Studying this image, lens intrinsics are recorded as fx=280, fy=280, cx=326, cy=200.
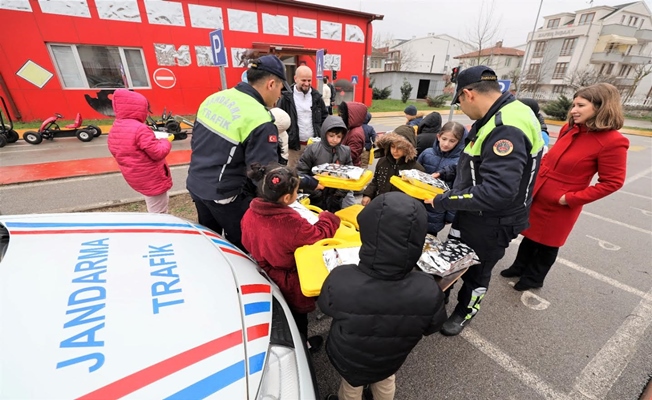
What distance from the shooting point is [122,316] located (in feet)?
3.61

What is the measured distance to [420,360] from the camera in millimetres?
2176

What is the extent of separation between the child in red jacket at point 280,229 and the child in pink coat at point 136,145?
5.70 feet

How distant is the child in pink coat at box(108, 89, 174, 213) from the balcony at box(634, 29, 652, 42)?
52.3m

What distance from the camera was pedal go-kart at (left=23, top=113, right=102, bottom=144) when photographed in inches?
325

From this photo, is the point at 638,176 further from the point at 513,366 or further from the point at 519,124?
the point at 519,124

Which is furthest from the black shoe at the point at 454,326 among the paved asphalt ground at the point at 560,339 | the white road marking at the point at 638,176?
the white road marking at the point at 638,176

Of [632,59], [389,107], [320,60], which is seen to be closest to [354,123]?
[320,60]

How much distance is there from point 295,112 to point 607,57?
44.3 meters

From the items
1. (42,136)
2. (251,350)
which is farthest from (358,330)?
(42,136)

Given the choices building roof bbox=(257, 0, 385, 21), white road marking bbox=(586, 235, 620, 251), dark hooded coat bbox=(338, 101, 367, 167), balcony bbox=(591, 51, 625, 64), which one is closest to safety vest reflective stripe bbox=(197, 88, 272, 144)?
dark hooded coat bbox=(338, 101, 367, 167)

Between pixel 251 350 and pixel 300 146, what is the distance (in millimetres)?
3917

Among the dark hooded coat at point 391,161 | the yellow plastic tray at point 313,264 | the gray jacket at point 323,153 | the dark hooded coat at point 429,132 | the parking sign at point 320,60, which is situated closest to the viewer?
the yellow plastic tray at point 313,264

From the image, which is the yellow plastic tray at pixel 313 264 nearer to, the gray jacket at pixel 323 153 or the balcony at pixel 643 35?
the gray jacket at pixel 323 153

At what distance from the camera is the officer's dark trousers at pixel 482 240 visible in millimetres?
2029
